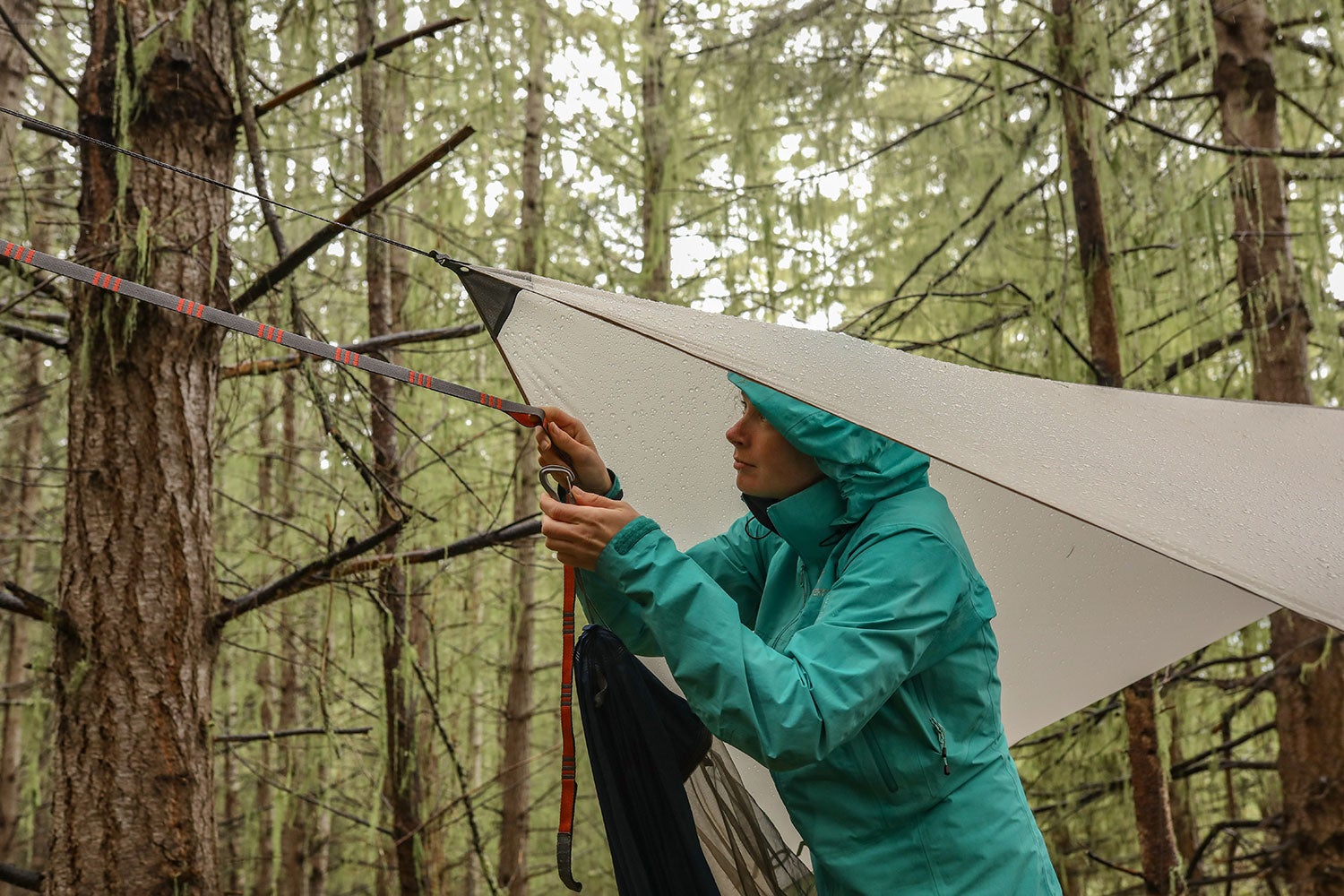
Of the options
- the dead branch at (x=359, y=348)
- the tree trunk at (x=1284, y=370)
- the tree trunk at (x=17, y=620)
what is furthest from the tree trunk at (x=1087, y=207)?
the tree trunk at (x=17, y=620)

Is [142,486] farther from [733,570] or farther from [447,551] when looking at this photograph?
[733,570]

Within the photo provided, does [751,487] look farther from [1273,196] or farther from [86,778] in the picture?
[1273,196]

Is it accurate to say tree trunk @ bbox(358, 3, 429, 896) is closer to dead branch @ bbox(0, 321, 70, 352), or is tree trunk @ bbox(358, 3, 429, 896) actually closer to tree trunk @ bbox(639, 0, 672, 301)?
dead branch @ bbox(0, 321, 70, 352)

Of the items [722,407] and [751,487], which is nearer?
[751,487]

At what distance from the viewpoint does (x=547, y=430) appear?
1.67 m

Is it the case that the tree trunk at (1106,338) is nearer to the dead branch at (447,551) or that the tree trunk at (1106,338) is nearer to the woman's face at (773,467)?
the woman's face at (773,467)

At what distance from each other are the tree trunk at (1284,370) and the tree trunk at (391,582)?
285 centimetres

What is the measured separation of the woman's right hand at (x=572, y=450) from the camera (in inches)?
65.5

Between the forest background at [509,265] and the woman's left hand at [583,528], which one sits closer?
the woman's left hand at [583,528]

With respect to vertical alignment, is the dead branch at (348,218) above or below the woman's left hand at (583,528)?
above

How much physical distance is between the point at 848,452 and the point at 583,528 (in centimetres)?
44

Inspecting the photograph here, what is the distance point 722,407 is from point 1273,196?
257cm

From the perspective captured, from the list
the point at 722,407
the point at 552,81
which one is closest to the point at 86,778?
the point at 722,407

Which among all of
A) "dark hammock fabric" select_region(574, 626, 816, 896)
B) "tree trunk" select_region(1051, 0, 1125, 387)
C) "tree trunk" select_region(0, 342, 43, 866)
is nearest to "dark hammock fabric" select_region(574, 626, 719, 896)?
"dark hammock fabric" select_region(574, 626, 816, 896)
